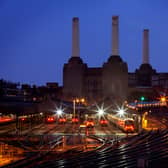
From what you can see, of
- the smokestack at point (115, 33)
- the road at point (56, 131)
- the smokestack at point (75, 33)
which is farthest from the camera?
the smokestack at point (75, 33)

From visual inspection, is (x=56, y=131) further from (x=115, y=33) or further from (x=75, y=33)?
(x=75, y=33)

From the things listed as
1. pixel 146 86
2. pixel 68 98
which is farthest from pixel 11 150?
pixel 146 86

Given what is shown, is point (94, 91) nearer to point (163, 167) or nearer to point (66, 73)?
point (66, 73)

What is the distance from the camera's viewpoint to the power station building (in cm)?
11581

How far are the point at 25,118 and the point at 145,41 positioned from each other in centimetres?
7554

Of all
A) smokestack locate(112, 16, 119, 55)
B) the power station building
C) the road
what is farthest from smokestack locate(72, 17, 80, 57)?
the road

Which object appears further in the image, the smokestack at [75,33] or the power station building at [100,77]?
the power station building at [100,77]

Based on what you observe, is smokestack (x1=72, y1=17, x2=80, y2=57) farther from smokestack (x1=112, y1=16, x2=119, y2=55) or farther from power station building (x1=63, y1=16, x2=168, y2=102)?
smokestack (x1=112, y1=16, x2=119, y2=55)

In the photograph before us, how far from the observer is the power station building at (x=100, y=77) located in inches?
4560

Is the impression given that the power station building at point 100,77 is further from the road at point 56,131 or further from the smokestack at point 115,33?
the road at point 56,131

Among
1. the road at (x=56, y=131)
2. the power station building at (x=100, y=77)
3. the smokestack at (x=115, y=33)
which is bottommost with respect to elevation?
the road at (x=56, y=131)

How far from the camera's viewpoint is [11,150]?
27.5m

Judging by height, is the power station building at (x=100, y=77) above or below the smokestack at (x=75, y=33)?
below

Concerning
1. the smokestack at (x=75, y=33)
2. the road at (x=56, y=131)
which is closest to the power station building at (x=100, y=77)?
the smokestack at (x=75, y=33)
